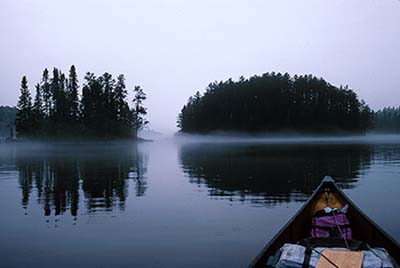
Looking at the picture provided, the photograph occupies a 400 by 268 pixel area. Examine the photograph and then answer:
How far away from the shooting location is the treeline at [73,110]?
10056 cm

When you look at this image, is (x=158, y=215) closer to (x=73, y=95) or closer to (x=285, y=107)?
(x=73, y=95)

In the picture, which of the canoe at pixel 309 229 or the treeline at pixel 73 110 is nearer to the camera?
the canoe at pixel 309 229

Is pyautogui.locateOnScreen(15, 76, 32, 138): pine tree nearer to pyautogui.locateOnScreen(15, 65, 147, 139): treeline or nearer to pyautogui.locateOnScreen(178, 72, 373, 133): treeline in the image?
pyautogui.locateOnScreen(15, 65, 147, 139): treeline

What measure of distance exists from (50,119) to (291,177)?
91315 mm

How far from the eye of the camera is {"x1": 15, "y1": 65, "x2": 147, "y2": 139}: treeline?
10056cm

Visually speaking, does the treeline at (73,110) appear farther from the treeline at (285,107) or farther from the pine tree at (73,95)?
the treeline at (285,107)

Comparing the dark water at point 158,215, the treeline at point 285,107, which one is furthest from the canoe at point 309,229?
the treeline at point 285,107

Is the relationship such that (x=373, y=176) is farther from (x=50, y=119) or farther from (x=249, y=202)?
(x=50, y=119)

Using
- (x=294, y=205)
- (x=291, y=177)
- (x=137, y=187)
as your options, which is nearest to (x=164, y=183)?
(x=137, y=187)

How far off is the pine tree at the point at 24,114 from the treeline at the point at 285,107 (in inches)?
2462

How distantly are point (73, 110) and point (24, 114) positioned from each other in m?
13.6

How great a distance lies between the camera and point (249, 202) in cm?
1562

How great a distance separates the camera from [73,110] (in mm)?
102625

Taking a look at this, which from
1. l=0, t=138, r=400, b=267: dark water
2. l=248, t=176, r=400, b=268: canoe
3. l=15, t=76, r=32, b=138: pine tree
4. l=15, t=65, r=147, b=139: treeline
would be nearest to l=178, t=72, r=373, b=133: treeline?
l=15, t=65, r=147, b=139: treeline
